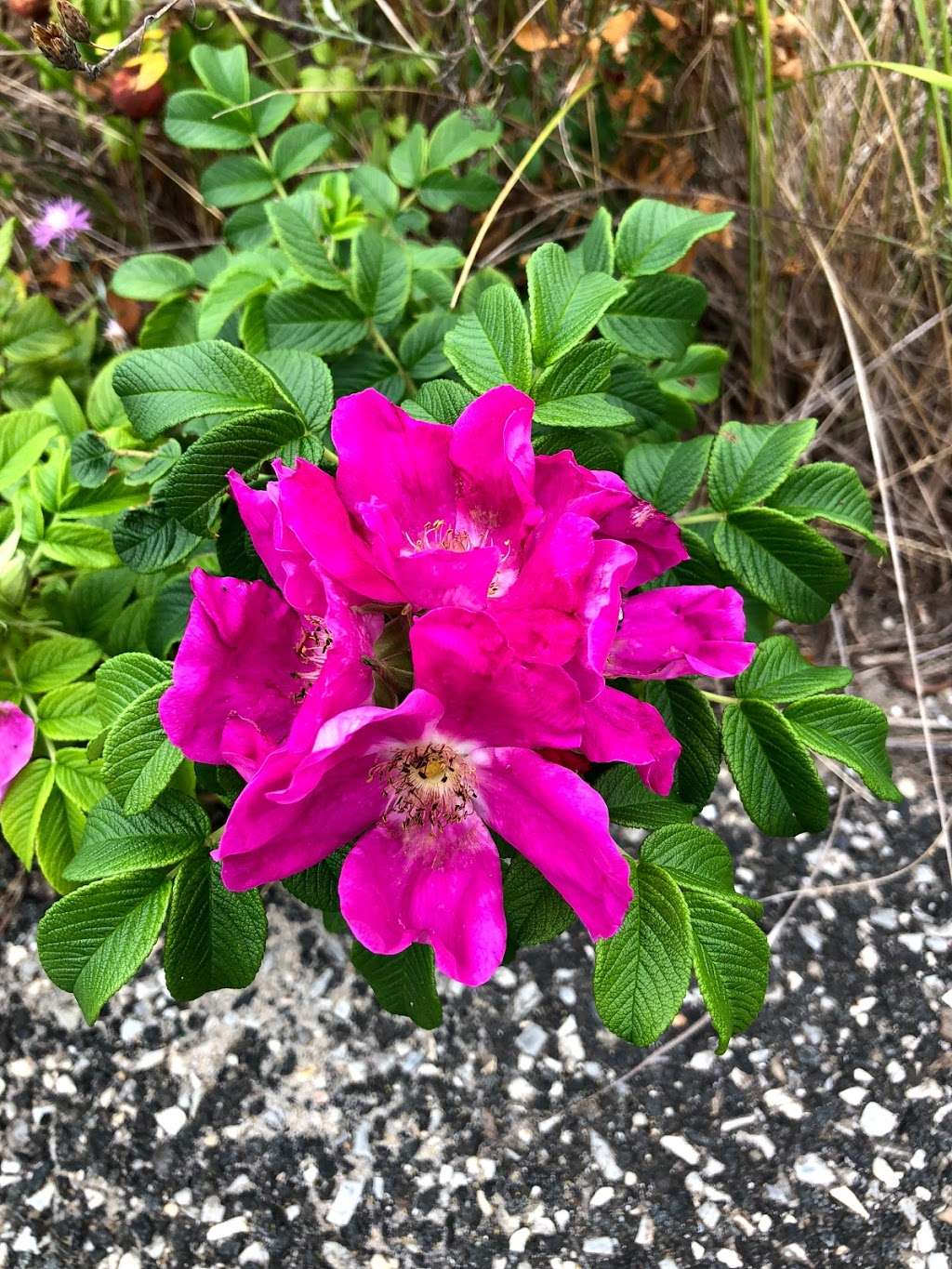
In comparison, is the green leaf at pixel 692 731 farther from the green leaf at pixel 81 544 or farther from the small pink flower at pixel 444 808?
the green leaf at pixel 81 544

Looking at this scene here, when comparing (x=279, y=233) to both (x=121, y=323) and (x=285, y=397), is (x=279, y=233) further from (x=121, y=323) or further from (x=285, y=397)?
(x=121, y=323)

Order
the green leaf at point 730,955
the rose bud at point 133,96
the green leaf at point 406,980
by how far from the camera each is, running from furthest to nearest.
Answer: the rose bud at point 133,96, the green leaf at point 406,980, the green leaf at point 730,955

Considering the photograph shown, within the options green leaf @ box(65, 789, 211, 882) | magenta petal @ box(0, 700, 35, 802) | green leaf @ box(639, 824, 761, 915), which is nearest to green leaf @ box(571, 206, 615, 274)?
green leaf @ box(639, 824, 761, 915)

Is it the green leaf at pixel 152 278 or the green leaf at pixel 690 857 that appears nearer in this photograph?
the green leaf at pixel 690 857

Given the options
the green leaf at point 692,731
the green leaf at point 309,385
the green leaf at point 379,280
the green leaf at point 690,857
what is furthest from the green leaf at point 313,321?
the green leaf at point 690,857

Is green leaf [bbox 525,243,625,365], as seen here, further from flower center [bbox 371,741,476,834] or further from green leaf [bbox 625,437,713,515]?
flower center [bbox 371,741,476,834]

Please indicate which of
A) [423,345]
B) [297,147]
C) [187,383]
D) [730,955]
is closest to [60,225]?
[297,147]

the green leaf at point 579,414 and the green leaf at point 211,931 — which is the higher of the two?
the green leaf at point 579,414
